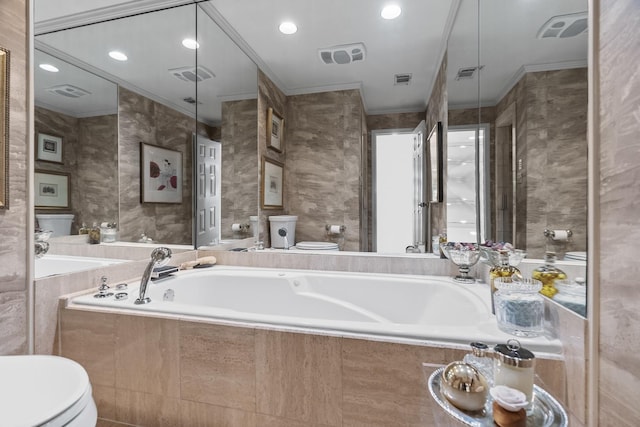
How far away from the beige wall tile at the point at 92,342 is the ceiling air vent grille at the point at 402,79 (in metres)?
2.47

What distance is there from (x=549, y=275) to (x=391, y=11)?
1940mm

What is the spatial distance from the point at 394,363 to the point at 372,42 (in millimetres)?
2237

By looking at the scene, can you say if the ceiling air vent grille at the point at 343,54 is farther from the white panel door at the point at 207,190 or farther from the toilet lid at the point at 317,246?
the toilet lid at the point at 317,246

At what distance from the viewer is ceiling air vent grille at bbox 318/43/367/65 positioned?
2.32 metres

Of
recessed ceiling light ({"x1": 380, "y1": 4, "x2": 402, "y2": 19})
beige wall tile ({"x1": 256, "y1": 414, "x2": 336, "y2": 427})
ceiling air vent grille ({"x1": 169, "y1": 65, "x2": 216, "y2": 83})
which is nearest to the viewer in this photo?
beige wall tile ({"x1": 256, "y1": 414, "x2": 336, "y2": 427})

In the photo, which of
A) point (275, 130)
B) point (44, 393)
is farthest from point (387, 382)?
point (275, 130)

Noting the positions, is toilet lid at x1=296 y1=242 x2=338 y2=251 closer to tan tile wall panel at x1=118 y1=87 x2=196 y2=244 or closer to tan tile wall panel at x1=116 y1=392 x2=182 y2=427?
tan tile wall panel at x1=118 y1=87 x2=196 y2=244

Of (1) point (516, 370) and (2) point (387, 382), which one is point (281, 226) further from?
(1) point (516, 370)

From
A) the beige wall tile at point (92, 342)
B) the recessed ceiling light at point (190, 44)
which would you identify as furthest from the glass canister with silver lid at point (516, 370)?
the recessed ceiling light at point (190, 44)

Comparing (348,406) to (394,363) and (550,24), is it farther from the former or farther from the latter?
(550,24)

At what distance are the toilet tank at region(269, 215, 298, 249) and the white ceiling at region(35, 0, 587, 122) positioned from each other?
→ 991 mm

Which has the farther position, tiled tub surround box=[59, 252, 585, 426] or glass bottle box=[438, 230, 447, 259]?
glass bottle box=[438, 230, 447, 259]

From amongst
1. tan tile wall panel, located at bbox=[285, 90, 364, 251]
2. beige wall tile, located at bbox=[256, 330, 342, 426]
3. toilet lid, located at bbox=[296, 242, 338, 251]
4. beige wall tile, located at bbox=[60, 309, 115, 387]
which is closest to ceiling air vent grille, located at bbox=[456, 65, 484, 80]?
tan tile wall panel, located at bbox=[285, 90, 364, 251]

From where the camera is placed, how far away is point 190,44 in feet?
7.67
